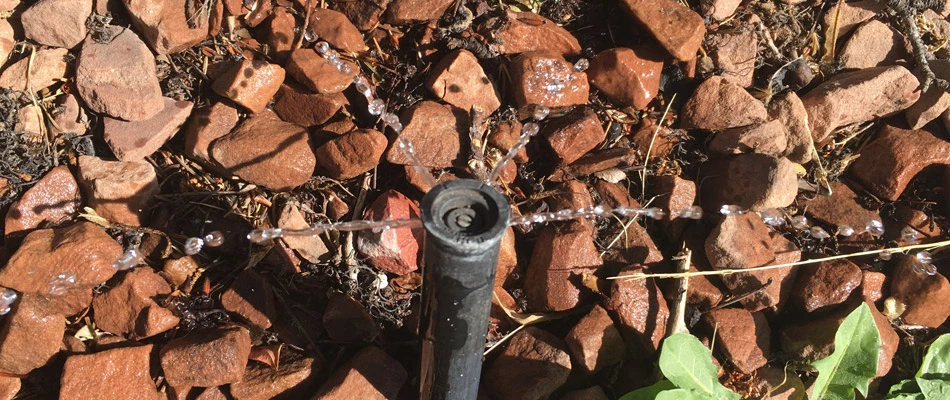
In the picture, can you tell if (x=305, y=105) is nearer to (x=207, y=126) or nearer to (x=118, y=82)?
(x=207, y=126)

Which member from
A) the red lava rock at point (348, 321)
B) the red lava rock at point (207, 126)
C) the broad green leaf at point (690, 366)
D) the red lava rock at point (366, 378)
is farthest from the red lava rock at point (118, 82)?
the broad green leaf at point (690, 366)

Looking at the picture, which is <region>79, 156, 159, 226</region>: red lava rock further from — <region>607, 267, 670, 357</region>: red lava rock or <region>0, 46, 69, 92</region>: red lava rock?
<region>607, 267, 670, 357</region>: red lava rock

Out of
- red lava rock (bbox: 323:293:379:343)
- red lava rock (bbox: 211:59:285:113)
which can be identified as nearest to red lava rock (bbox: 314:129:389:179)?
red lava rock (bbox: 211:59:285:113)

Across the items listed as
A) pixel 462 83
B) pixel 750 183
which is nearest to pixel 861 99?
pixel 750 183

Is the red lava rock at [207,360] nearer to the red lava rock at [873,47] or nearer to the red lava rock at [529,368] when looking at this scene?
the red lava rock at [529,368]

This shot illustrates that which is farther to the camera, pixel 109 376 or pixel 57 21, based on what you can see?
pixel 57 21

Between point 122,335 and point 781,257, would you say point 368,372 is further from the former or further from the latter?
point 781,257

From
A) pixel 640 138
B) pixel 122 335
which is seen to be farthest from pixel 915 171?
pixel 122 335
